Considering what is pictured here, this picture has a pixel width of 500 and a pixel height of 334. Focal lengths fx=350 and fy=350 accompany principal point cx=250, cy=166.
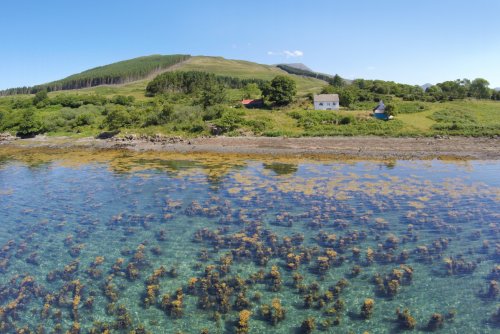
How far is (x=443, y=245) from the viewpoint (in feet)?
67.9

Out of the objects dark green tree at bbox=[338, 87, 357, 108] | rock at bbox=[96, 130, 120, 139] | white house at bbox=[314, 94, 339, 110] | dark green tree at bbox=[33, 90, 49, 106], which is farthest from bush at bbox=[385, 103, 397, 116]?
dark green tree at bbox=[33, 90, 49, 106]

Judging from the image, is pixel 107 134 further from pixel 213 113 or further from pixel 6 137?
pixel 6 137

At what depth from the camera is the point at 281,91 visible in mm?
86375

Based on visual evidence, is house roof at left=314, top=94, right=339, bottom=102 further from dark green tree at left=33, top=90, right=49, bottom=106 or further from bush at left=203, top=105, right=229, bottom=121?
dark green tree at left=33, top=90, right=49, bottom=106

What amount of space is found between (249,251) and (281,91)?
70.5 meters

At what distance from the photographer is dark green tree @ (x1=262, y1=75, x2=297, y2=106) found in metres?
86.6

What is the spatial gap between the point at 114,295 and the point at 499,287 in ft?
58.2

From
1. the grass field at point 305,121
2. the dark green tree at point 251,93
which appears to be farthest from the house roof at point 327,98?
the dark green tree at point 251,93

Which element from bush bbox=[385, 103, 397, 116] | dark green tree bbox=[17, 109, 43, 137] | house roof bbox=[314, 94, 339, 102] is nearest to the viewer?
bush bbox=[385, 103, 397, 116]

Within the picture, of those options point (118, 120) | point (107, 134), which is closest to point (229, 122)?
point (118, 120)

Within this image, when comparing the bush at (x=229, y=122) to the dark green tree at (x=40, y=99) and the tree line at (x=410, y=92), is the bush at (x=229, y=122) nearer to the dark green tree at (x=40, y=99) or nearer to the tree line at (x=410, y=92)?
the tree line at (x=410, y=92)

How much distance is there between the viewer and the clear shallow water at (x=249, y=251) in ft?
48.9

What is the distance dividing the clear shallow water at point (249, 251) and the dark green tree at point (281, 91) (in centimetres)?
5180

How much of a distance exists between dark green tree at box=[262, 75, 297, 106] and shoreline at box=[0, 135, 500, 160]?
26950 millimetres
